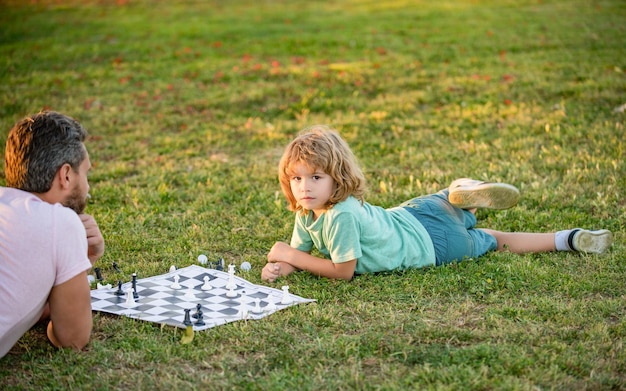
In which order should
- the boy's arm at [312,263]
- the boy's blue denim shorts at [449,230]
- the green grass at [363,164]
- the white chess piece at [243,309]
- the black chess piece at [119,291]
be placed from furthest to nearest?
the boy's blue denim shorts at [449,230] → the boy's arm at [312,263] → the black chess piece at [119,291] → the white chess piece at [243,309] → the green grass at [363,164]

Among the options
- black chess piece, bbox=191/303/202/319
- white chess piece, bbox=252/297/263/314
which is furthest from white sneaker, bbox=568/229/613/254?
black chess piece, bbox=191/303/202/319

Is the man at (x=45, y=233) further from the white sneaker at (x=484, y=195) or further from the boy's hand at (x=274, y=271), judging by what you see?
the white sneaker at (x=484, y=195)

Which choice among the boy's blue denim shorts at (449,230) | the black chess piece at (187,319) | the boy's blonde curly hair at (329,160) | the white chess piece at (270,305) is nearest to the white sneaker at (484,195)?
the boy's blue denim shorts at (449,230)

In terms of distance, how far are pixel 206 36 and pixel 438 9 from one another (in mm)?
9239

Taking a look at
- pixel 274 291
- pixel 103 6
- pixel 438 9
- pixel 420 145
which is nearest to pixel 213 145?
pixel 420 145

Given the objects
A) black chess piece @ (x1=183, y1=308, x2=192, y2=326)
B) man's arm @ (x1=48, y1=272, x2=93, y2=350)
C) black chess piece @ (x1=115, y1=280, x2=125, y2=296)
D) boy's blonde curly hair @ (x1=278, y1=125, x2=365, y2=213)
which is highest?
boy's blonde curly hair @ (x1=278, y1=125, x2=365, y2=213)

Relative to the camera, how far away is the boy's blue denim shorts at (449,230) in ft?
20.1

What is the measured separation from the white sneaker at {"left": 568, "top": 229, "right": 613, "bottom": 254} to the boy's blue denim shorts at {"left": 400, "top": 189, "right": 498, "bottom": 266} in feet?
2.33

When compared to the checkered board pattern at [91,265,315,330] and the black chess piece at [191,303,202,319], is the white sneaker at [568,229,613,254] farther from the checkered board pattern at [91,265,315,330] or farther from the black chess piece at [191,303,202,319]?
the black chess piece at [191,303,202,319]

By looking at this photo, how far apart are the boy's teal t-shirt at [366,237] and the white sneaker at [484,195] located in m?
0.51

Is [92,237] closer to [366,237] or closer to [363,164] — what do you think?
[366,237]

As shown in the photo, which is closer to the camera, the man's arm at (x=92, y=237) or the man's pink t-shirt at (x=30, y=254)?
the man's pink t-shirt at (x=30, y=254)

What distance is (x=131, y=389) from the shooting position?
4125 mm

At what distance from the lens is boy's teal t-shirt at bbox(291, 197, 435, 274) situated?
570 centimetres
